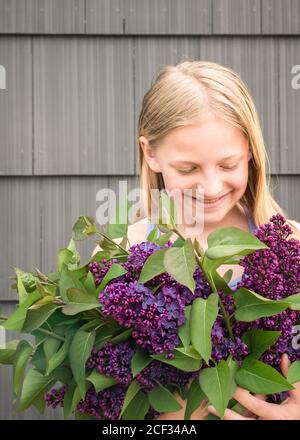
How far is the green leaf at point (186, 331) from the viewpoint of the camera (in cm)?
92

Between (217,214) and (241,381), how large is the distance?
0.42 metres

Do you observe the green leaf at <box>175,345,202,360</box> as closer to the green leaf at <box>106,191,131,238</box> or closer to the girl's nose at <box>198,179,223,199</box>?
the green leaf at <box>106,191,131,238</box>

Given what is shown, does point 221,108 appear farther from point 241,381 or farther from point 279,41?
point 279,41

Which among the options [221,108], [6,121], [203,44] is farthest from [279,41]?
[221,108]

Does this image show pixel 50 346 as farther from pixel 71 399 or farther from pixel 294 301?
pixel 294 301

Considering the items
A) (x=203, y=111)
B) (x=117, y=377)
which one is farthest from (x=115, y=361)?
(x=203, y=111)

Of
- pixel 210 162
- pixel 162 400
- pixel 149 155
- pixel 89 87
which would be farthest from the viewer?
pixel 89 87

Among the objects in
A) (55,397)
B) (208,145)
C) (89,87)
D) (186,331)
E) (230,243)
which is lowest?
(55,397)

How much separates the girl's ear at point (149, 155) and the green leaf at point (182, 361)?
520 mm

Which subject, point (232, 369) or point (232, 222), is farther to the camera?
point (232, 222)

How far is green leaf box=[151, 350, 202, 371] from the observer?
3.03ft

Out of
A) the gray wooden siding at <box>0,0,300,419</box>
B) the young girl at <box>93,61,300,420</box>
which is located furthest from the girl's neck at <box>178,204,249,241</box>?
the gray wooden siding at <box>0,0,300,419</box>

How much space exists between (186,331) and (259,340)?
88mm

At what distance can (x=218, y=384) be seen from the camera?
909 millimetres
